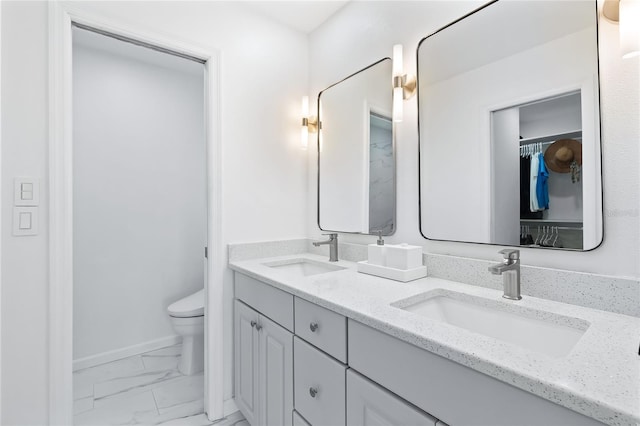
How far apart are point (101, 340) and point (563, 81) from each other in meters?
3.10

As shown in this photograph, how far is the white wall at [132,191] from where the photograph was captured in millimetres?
2295

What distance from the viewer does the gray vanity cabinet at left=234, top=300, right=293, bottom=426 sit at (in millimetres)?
1292

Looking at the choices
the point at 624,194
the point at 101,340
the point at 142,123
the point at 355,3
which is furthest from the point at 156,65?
the point at 624,194

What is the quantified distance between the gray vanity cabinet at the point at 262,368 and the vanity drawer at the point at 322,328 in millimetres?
118

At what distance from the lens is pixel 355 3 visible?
1.83 meters

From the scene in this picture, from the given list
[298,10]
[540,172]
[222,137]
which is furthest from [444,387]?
[298,10]

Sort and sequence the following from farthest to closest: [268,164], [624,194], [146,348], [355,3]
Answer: [146,348] → [268,164] → [355,3] → [624,194]

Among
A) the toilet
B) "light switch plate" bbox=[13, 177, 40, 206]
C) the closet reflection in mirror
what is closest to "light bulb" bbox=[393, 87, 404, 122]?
the closet reflection in mirror

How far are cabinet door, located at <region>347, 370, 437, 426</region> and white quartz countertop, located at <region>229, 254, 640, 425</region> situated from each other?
176 millimetres

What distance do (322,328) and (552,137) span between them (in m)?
1.02

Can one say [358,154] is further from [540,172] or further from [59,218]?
[59,218]

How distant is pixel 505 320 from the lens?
1027 millimetres

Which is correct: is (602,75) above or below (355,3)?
below

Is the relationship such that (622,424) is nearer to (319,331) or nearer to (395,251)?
(319,331)
